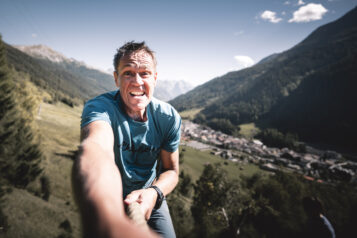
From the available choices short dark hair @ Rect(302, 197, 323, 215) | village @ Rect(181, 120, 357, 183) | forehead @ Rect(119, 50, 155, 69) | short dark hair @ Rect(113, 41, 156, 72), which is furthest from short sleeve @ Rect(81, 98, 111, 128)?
village @ Rect(181, 120, 357, 183)

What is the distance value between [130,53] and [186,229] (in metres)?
32.7

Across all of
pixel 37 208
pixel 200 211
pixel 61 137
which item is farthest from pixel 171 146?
pixel 61 137

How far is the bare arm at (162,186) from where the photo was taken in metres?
1.65

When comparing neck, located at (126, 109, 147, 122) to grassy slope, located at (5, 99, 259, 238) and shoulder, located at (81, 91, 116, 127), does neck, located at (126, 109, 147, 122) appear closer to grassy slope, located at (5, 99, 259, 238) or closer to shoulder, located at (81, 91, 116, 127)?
shoulder, located at (81, 91, 116, 127)

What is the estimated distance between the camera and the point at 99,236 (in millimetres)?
757

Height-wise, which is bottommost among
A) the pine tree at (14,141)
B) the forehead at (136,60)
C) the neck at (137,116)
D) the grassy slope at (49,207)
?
the grassy slope at (49,207)

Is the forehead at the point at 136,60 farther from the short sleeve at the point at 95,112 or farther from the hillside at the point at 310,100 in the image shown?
the hillside at the point at 310,100

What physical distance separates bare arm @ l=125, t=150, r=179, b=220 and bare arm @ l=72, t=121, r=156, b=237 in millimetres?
518

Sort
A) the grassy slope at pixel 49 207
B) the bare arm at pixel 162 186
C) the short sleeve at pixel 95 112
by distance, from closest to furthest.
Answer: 1. the bare arm at pixel 162 186
2. the short sleeve at pixel 95 112
3. the grassy slope at pixel 49 207

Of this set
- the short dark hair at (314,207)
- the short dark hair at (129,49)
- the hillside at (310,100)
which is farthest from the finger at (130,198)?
the hillside at (310,100)

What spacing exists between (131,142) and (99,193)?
1346mm

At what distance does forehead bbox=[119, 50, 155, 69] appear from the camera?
2.31 m

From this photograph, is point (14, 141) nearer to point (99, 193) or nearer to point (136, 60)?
point (136, 60)

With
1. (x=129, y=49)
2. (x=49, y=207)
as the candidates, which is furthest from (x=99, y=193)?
(x=49, y=207)
